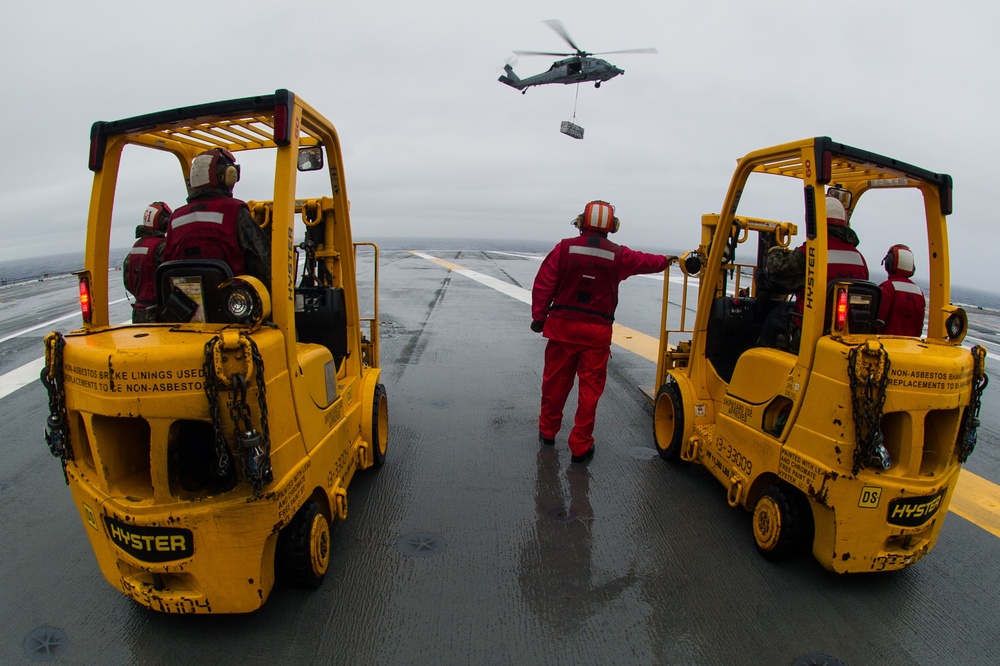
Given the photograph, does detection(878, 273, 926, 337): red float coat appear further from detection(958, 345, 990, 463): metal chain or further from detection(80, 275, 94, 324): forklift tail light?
detection(80, 275, 94, 324): forklift tail light

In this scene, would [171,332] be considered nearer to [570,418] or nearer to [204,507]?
[204,507]

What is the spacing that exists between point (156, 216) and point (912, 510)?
591 centimetres

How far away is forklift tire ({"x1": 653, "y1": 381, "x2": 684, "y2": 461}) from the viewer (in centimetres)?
418

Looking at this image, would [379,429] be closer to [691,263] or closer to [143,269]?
[143,269]

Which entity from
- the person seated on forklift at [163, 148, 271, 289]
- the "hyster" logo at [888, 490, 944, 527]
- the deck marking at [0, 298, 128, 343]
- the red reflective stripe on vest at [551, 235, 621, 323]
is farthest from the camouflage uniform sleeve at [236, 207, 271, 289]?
the deck marking at [0, 298, 128, 343]

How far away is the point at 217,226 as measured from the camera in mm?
2852

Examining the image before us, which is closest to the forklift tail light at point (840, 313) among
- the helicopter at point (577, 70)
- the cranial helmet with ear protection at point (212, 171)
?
the cranial helmet with ear protection at point (212, 171)

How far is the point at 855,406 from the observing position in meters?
2.58

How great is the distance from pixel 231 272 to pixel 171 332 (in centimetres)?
47

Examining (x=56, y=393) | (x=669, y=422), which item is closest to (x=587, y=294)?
(x=669, y=422)

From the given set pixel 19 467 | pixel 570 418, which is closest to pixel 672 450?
pixel 570 418

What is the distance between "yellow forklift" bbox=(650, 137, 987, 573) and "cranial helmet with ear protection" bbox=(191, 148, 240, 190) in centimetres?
304

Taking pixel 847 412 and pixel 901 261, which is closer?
pixel 847 412

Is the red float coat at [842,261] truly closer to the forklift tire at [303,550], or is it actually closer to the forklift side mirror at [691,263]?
the forklift side mirror at [691,263]
